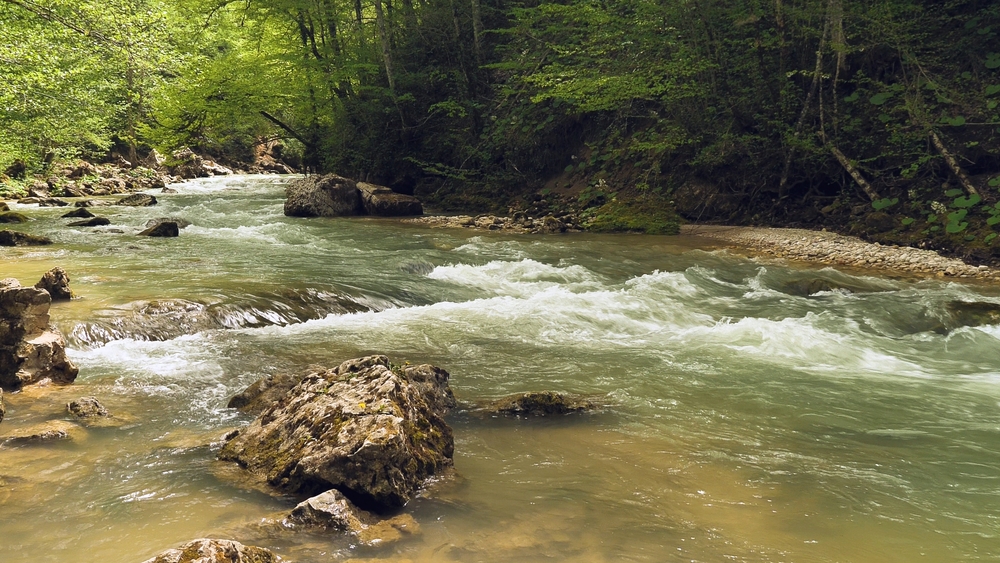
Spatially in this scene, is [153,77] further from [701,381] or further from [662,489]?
[662,489]

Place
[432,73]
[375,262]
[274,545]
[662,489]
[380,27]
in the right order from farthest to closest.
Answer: [432,73], [380,27], [375,262], [662,489], [274,545]

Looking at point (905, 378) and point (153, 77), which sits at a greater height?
point (153, 77)

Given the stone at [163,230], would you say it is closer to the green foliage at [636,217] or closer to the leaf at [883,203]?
the green foliage at [636,217]

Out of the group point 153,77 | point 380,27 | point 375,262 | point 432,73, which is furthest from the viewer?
point 432,73

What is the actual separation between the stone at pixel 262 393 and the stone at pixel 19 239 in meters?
10.4

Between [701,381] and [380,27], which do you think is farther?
[380,27]

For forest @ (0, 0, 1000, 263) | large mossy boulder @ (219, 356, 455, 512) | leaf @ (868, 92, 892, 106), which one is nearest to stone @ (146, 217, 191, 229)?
forest @ (0, 0, 1000, 263)

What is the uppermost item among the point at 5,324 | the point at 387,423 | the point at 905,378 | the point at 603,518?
the point at 5,324

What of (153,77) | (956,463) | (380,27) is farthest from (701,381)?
(380,27)

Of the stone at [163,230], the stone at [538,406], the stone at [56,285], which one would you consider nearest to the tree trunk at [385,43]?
the stone at [163,230]

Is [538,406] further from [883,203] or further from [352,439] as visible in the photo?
[883,203]

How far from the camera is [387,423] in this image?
4031 mm

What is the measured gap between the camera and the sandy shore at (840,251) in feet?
A: 38.7

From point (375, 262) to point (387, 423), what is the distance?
8989 millimetres
